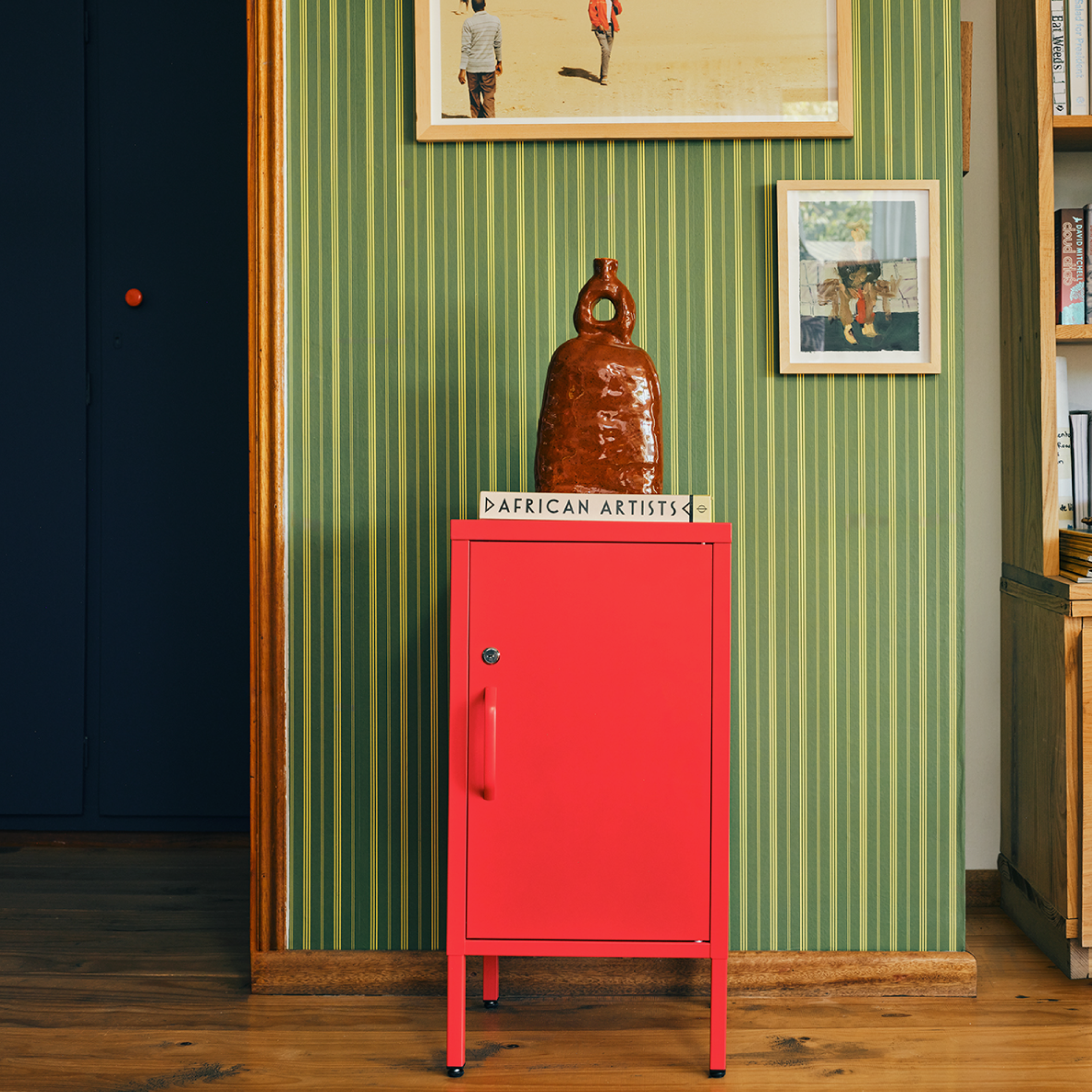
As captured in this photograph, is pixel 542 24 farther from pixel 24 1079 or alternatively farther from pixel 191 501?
pixel 24 1079

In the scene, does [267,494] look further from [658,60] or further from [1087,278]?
[1087,278]

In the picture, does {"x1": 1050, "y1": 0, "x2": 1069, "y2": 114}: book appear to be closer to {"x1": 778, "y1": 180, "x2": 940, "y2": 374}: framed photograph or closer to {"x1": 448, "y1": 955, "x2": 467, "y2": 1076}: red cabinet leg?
{"x1": 778, "y1": 180, "x2": 940, "y2": 374}: framed photograph

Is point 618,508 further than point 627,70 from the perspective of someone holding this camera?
No

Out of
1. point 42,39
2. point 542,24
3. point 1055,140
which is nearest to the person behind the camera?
point 542,24

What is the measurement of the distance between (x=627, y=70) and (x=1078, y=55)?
93 cm

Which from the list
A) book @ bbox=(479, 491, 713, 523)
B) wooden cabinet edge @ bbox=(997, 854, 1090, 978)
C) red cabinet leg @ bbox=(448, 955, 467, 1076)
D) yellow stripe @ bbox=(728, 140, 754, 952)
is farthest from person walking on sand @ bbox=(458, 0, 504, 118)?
wooden cabinet edge @ bbox=(997, 854, 1090, 978)

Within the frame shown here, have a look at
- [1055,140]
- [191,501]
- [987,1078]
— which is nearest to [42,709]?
[191,501]

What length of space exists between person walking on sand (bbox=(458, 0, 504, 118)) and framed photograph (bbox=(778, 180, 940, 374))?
59 cm

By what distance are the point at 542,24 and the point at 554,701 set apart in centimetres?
128

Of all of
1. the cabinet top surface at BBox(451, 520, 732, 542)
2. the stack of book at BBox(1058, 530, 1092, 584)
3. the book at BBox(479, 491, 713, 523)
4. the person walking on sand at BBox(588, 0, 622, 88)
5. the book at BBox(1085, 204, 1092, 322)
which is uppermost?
the person walking on sand at BBox(588, 0, 622, 88)

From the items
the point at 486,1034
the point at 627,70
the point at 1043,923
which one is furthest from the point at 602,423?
the point at 1043,923

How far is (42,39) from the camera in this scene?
2.46m

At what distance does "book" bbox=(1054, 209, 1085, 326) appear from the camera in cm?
179

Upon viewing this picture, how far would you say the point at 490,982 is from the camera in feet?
5.30
